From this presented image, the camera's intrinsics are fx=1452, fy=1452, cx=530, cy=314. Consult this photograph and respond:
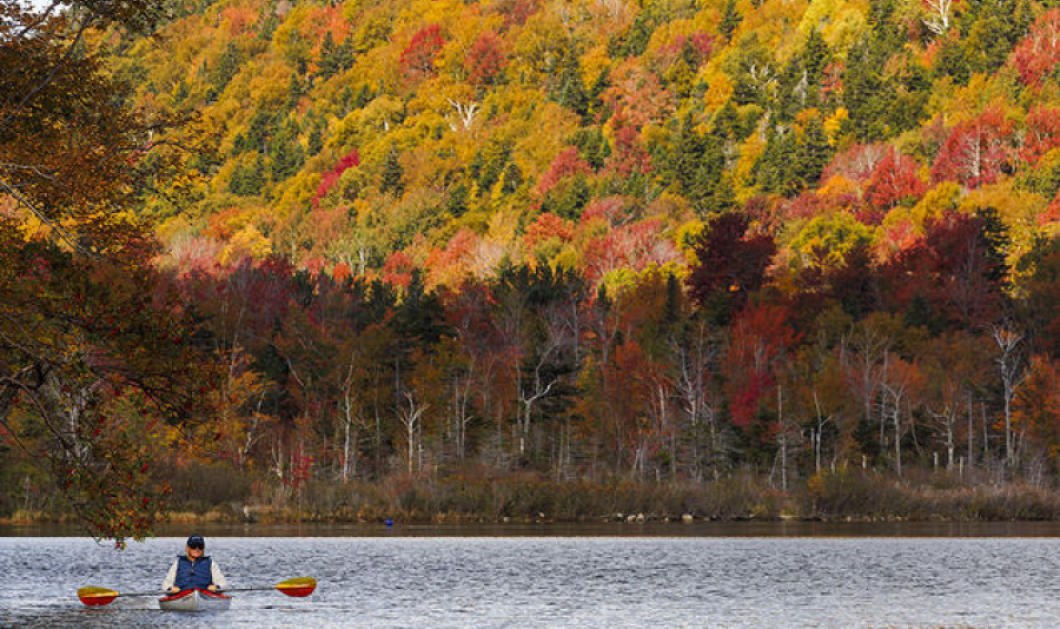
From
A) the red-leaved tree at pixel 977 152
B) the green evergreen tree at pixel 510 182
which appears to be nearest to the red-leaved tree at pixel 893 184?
the red-leaved tree at pixel 977 152

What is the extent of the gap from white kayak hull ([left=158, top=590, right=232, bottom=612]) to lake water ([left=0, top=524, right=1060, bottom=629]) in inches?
13.5

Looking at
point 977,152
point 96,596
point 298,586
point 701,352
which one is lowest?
point 96,596

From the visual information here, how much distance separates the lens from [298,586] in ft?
117

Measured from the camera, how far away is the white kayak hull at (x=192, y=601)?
33688 mm

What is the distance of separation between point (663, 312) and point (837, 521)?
31618 mm

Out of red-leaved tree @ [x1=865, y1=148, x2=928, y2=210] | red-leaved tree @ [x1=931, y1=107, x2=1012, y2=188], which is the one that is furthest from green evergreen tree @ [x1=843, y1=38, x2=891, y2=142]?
red-leaved tree @ [x1=931, y1=107, x2=1012, y2=188]

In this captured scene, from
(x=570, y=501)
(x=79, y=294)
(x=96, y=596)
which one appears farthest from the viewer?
(x=570, y=501)

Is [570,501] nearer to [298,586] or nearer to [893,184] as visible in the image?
[298,586]

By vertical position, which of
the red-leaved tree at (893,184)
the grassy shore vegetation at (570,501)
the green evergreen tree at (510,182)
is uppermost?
the green evergreen tree at (510,182)

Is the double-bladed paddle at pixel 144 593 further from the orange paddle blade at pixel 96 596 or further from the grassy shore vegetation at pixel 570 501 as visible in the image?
the grassy shore vegetation at pixel 570 501

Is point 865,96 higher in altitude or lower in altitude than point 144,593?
higher

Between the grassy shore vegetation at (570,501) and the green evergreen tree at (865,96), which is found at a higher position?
the green evergreen tree at (865,96)

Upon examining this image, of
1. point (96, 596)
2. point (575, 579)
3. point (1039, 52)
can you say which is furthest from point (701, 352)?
point (1039, 52)

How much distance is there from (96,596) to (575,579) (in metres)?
15.3
